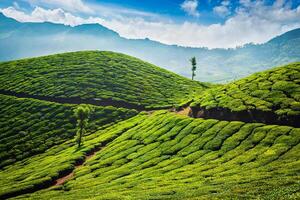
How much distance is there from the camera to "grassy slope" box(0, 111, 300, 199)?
38094 millimetres

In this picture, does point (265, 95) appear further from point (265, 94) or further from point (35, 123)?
point (35, 123)

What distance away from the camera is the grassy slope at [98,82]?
149m

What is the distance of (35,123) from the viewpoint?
120438mm

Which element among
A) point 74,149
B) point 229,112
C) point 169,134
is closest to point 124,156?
point 169,134

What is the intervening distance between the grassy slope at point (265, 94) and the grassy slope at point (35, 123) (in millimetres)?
49144

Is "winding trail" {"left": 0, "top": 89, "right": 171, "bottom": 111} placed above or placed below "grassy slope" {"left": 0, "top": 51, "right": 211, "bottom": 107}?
below

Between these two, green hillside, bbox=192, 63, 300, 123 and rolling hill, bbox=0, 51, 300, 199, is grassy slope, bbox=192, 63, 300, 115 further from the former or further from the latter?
rolling hill, bbox=0, 51, 300, 199

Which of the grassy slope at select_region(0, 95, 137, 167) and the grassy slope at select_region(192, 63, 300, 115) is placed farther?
the grassy slope at select_region(0, 95, 137, 167)

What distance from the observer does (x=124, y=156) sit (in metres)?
75.2

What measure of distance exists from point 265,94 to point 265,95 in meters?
0.86

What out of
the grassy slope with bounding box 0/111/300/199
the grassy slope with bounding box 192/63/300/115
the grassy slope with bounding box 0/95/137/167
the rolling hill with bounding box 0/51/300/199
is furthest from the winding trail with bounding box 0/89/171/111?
the grassy slope with bounding box 192/63/300/115

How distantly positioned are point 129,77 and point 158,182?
132 m

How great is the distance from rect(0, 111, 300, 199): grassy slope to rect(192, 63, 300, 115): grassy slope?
7.32 meters

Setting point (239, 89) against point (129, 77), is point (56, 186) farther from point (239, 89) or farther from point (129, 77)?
point (129, 77)
